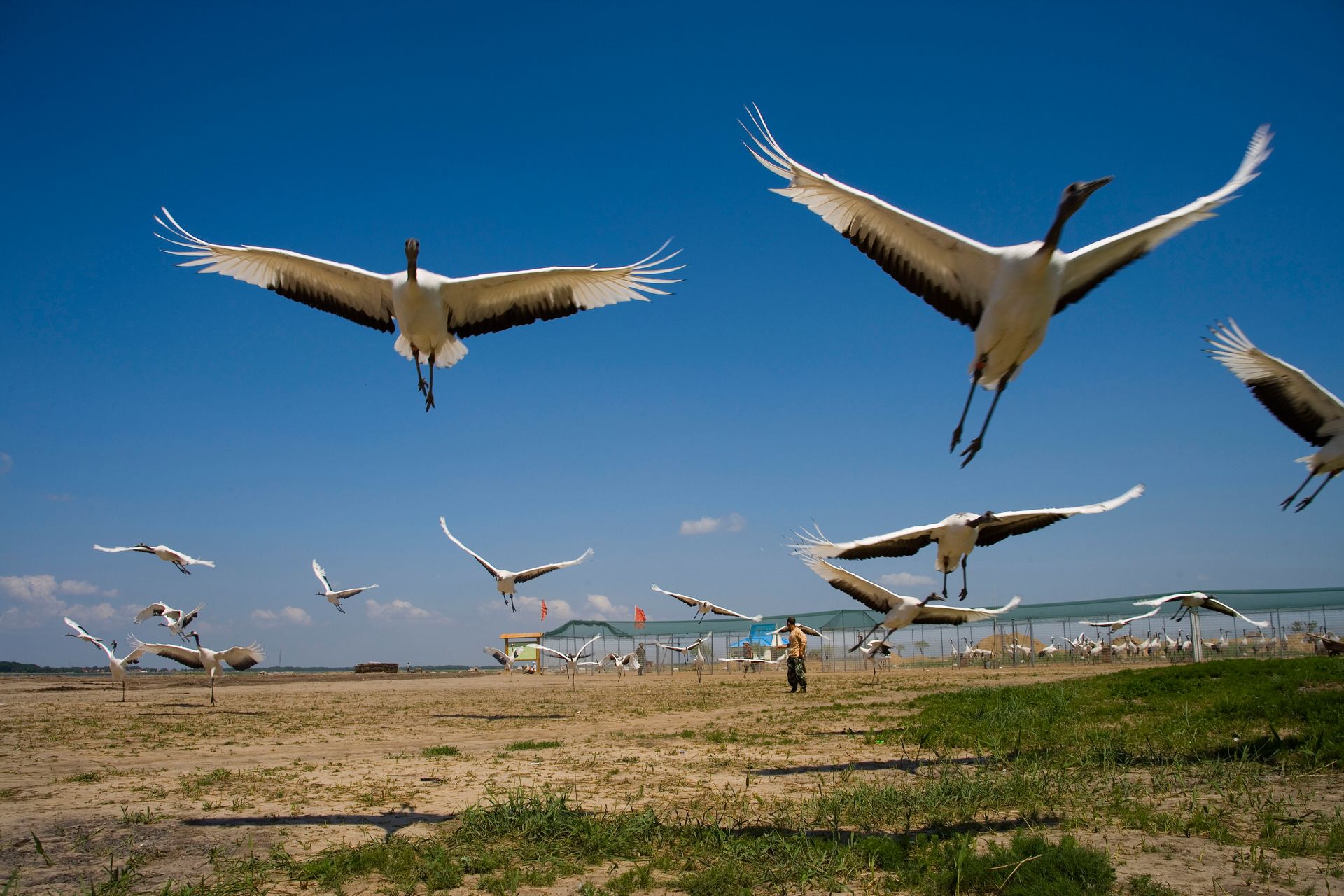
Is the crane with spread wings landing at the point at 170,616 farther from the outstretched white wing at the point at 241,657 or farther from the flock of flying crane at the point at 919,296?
the flock of flying crane at the point at 919,296

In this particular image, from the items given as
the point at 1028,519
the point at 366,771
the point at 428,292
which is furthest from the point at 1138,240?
the point at 366,771

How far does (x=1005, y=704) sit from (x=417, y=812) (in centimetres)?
940

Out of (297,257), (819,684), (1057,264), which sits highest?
(297,257)

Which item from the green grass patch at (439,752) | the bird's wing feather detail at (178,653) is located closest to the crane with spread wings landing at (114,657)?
the bird's wing feather detail at (178,653)

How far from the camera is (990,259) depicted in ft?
21.6

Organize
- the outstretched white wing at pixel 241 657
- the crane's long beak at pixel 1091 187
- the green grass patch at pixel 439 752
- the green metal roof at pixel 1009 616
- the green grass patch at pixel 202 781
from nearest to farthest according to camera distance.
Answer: the crane's long beak at pixel 1091 187, the green grass patch at pixel 202 781, the green grass patch at pixel 439 752, the outstretched white wing at pixel 241 657, the green metal roof at pixel 1009 616

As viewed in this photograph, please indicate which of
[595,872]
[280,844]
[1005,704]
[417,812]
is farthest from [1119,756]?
[280,844]

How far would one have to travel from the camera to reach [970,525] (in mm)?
9242

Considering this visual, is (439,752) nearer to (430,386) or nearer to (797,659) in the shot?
(430,386)

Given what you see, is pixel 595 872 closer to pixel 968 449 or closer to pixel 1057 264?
pixel 968 449

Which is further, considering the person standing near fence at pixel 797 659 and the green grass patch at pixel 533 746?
the person standing near fence at pixel 797 659

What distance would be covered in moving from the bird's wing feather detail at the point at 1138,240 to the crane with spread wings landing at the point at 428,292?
4317 mm

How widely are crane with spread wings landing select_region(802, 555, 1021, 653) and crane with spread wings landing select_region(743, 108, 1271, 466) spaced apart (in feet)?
16.3

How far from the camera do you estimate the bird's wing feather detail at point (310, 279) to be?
9.12m
